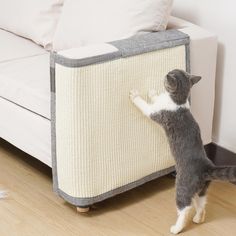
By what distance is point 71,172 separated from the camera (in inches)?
76.2

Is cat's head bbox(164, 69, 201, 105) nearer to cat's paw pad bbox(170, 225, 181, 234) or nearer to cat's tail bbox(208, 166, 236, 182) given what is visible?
cat's tail bbox(208, 166, 236, 182)

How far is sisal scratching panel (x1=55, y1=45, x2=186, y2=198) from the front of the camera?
72.8 inches

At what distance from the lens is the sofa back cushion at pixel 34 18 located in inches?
104

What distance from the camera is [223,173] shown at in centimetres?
183

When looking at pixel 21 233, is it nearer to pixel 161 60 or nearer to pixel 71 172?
pixel 71 172

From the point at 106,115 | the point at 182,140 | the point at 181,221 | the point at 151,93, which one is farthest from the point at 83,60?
the point at 181,221

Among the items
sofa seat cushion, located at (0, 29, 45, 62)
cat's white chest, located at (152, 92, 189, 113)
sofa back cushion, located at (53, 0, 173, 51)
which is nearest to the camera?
cat's white chest, located at (152, 92, 189, 113)

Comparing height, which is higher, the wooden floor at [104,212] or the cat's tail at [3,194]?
the cat's tail at [3,194]

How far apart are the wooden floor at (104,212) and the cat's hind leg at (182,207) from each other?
0.04 meters

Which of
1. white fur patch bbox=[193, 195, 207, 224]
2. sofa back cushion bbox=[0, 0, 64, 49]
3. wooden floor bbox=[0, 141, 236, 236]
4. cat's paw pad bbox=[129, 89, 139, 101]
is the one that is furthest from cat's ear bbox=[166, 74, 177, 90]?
sofa back cushion bbox=[0, 0, 64, 49]

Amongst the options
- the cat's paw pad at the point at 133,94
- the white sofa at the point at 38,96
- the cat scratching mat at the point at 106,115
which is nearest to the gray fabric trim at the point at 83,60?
the cat scratching mat at the point at 106,115

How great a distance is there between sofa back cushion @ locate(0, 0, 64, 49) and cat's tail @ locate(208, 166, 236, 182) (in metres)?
1.18

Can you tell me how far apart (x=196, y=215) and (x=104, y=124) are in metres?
0.51

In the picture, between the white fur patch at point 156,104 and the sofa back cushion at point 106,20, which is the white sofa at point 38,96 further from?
the white fur patch at point 156,104
